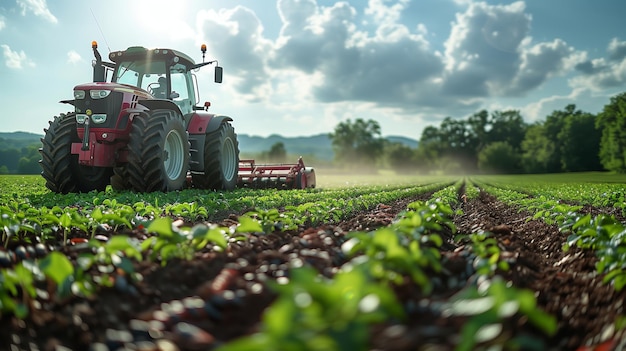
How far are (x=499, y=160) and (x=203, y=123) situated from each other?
312 feet

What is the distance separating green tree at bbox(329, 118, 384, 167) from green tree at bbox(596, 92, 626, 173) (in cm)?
4714

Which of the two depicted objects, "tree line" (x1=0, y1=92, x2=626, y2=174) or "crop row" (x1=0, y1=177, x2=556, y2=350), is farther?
"tree line" (x1=0, y1=92, x2=626, y2=174)

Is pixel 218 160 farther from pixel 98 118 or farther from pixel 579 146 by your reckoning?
pixel 579 146

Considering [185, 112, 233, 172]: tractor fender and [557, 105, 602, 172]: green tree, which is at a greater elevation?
[557, 105, 602, 172]: green tree

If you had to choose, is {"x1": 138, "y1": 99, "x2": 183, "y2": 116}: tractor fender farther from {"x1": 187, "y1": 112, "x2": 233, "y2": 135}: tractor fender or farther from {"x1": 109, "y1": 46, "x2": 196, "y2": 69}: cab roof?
{"x1": 109, "y1": 46, "x2": 196, "y2": 69}: cab roof

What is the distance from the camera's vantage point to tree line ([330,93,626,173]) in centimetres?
7781

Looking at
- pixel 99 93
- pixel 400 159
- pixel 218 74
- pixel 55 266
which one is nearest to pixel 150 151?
pixel 99 93

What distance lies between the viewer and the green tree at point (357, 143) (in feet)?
341

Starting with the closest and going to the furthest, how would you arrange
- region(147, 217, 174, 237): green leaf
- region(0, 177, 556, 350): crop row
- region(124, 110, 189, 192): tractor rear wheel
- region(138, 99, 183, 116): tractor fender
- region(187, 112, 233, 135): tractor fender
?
region(0, 177, 556, 350): crop row
region(147, 217, 174, 237): green leaf
region(124, 110, 189, 192): tractor rear wheel
region(138, 99, 183, 116): tractor fender
region(187, 112, 233, 135): tractor fender

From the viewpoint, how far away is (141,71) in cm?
996

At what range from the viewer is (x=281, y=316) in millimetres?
1022

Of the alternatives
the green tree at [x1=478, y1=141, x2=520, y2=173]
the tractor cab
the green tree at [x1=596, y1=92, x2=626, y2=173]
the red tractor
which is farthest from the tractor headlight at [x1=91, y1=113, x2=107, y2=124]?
the green tree at [x1=478, y1=141, x2=520, y2=173]

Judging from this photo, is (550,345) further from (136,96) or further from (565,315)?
(136,96)

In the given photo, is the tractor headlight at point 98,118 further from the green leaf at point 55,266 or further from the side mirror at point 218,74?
the green leaf at point 55,266
